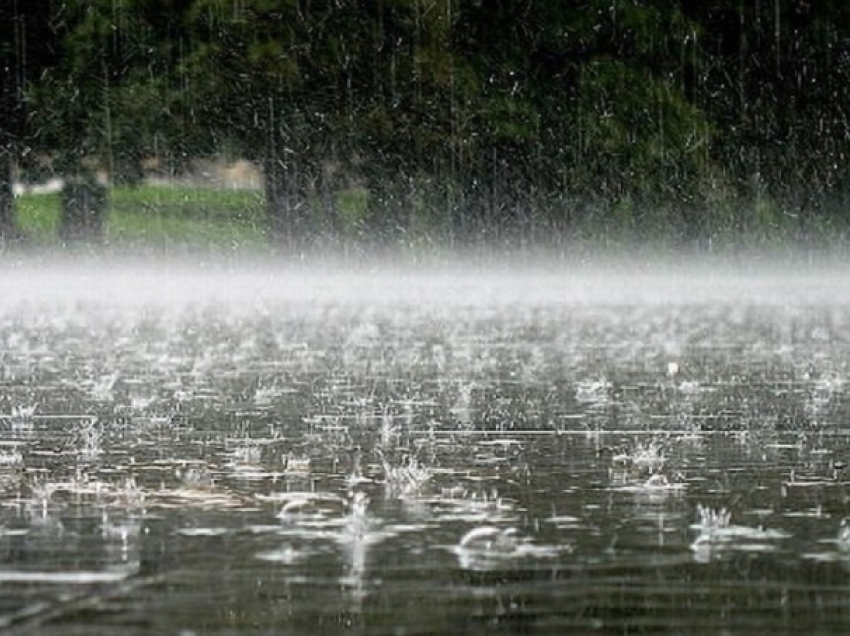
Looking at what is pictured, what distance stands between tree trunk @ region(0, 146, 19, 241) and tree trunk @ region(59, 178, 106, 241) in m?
1.01

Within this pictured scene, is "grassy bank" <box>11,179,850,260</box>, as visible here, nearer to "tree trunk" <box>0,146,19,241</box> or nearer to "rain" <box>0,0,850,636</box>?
"rain" <box>0,0,850,636</box>

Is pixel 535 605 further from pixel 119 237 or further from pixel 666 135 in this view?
pixel 119 237

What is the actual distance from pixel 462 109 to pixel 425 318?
882 inches

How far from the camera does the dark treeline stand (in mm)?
51844

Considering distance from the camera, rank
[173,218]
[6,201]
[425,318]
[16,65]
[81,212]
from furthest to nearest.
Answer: [173,218], [16,65], [81,212], [6,201], [425,318]

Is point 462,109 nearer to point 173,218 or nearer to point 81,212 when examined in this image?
point 81,212

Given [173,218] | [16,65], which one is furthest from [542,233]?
[16,65]

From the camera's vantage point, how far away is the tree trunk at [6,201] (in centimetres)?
5312

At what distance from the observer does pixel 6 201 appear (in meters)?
53.5

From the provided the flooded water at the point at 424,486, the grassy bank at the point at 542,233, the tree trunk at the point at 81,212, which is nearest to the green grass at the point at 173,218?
the grassy bank at the point at 542,233

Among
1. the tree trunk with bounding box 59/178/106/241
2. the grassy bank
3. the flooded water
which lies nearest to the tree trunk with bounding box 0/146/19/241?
the grassy bank

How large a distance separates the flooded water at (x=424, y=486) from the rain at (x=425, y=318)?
0.03m

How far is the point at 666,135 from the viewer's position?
51750 mm

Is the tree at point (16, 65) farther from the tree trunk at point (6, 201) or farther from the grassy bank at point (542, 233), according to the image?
the grassy bank at point (542, 233)
